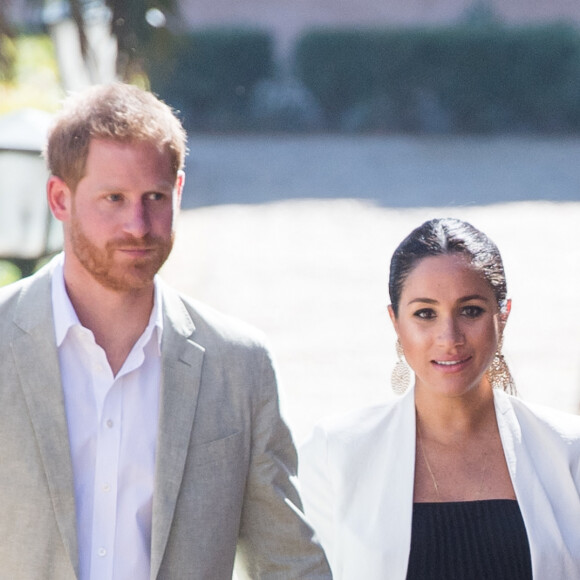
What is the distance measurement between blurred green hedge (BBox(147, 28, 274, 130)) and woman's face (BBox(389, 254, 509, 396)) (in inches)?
811

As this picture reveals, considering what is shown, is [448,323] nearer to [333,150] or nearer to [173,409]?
[173,409]

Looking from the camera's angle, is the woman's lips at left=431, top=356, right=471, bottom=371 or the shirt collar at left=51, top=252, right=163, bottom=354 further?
the woman's lips at left=431, top=356, right=471, bottom=371

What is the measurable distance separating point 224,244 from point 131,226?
10.8 metres

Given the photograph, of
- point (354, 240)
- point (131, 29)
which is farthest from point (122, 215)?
point (354, 240)

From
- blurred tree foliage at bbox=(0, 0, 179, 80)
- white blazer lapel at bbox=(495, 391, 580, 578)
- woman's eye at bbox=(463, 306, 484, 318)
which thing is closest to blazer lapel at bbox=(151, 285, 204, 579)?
woman's eye at bbox=(463, 306, 484, 318)

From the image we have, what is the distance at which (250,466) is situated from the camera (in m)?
2.78

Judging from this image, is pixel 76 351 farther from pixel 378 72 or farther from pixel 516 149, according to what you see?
pixel 378 72

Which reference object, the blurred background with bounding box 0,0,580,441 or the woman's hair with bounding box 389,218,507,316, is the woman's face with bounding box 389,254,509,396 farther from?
the blurred background with bounding box 0,0,580,441

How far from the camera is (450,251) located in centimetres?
324

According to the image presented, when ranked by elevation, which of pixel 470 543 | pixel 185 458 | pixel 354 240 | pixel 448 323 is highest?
pixel 354 240

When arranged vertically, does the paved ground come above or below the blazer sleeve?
above

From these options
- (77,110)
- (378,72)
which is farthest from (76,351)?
(378,72)

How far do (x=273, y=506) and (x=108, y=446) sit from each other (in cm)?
45

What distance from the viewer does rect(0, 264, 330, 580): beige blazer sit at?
2537 mm
